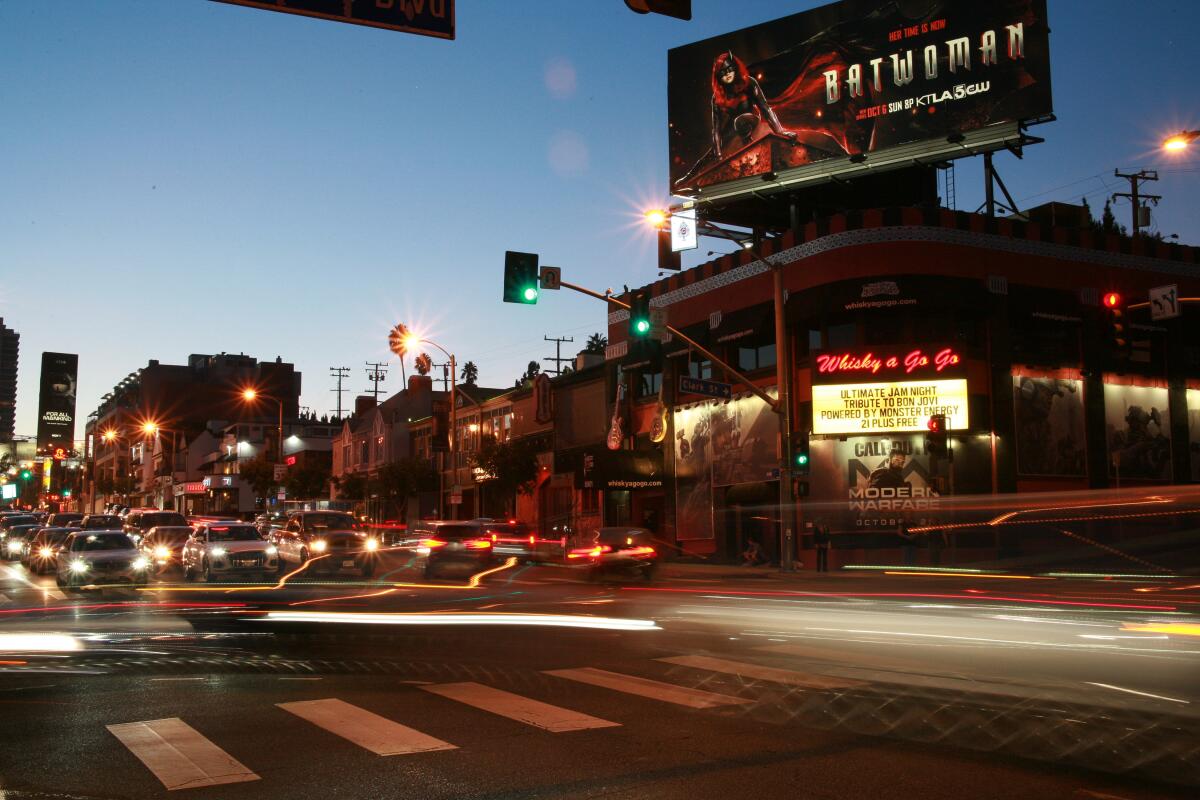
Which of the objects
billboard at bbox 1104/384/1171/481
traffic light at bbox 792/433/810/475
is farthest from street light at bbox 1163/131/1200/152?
billboard at bbox 1104/384/1171/481

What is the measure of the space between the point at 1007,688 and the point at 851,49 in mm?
32403

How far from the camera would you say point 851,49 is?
125ft

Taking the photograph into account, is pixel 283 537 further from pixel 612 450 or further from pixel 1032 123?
pixel 1032 123

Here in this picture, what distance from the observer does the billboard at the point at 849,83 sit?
115ft

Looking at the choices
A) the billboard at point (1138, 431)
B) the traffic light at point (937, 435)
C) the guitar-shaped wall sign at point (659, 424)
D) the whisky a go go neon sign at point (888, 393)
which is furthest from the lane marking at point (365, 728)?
the guitar-shaped wall sign at point (659, 424)

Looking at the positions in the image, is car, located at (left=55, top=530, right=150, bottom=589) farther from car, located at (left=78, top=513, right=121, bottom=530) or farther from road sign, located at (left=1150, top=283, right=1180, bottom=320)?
road sign, located at (left=1150, top=283, right=1180, bottom=320)

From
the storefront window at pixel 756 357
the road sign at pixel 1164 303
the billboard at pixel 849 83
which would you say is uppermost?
the billboard at pixel 849 83

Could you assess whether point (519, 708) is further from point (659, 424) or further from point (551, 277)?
point (659, 424)

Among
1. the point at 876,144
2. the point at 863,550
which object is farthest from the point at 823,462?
the point at 876,144

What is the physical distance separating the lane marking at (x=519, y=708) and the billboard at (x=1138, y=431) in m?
31.4

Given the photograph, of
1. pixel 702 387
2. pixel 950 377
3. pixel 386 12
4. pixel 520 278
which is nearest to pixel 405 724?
pixel 386 12

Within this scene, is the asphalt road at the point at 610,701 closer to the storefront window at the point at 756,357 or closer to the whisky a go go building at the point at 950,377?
Answer: the whisky a go go building at the point at 950,377

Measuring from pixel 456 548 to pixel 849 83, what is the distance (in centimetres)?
2173

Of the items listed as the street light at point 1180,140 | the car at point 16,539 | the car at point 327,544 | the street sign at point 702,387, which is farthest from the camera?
the car at point 16,539
